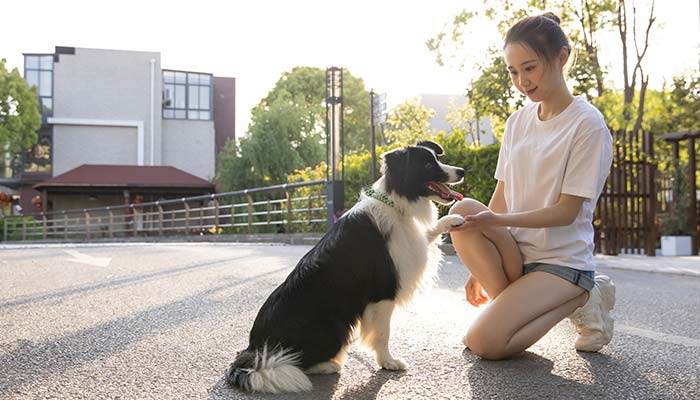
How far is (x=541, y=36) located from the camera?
295cm

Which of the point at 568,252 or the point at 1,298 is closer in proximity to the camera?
the point at 568,252

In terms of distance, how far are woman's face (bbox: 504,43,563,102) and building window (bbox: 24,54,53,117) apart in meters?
39.5

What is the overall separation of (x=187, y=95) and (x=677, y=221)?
3187 centimetres

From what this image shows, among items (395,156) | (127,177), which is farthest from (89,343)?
(127,177)

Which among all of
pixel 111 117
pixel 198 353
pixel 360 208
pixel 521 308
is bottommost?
pixel 198 353

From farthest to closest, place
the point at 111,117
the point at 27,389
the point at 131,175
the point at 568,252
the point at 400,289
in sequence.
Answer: the point at 111,117 → the point at 131,175 → the point at 568,252 → the point at 400,289 → the point at 27,389

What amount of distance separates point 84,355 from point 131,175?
31.8 m

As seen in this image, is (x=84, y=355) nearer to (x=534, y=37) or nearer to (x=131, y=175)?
(x=534, y=37)

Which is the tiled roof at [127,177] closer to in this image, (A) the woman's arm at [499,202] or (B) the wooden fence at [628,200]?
(B) the wooden fence at [628,200]

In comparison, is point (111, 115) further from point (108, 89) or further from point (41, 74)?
point (41, 74)

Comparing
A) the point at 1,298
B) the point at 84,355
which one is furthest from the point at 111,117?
the point at 84,355

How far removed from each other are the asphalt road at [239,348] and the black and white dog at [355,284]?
0.10 meters

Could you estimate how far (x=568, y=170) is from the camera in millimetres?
2996

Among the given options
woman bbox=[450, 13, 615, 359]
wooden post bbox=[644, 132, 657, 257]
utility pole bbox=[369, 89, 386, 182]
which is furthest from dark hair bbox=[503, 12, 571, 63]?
utility pole bbox=[369, 89, 386, 182]
